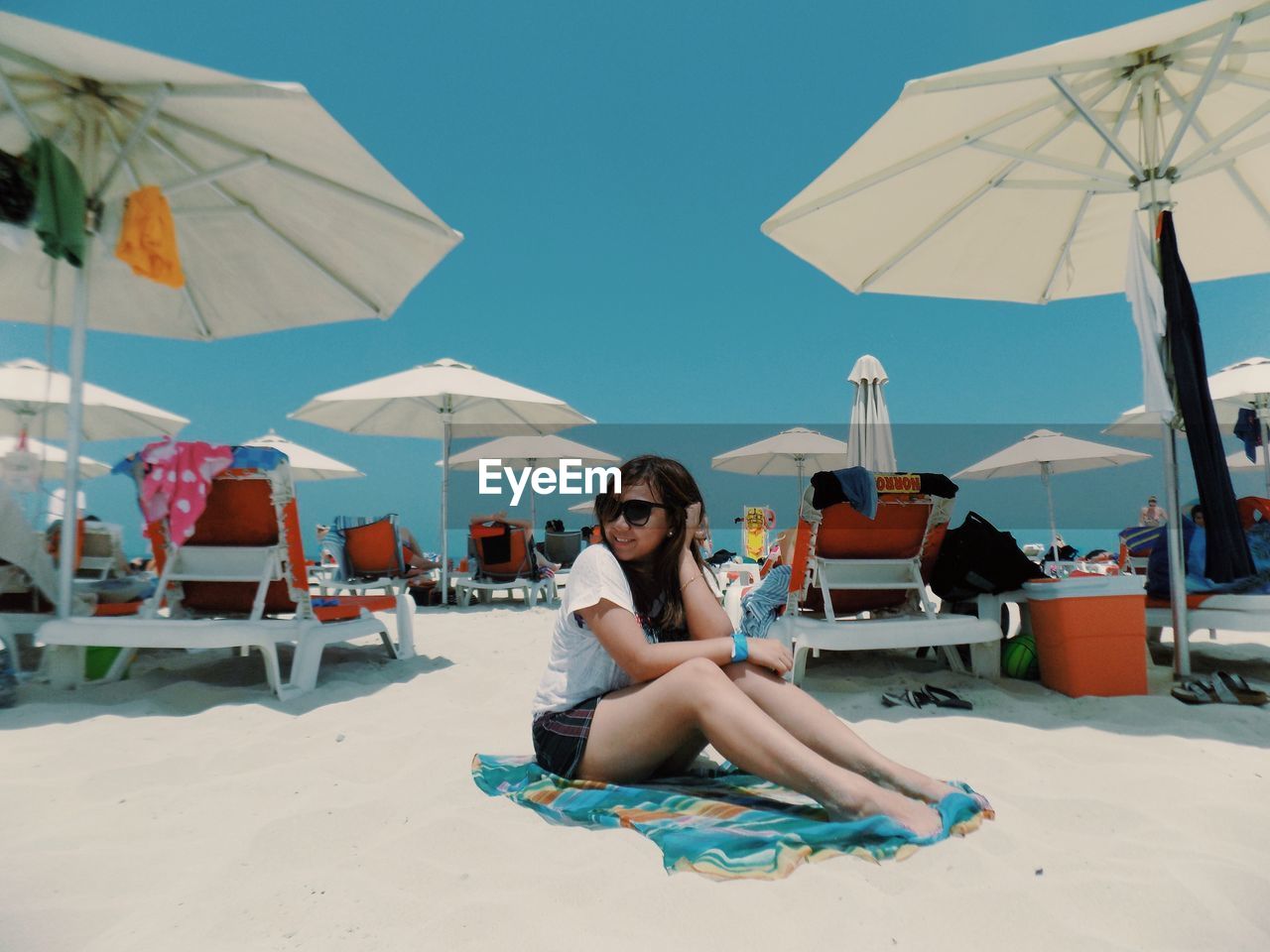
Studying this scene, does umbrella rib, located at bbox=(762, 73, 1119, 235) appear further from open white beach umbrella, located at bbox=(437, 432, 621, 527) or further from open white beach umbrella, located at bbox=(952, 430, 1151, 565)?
open white beach umbrella, located at bbox=(952, 430, 1151, 565)

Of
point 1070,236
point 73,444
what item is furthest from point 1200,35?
point 73,444

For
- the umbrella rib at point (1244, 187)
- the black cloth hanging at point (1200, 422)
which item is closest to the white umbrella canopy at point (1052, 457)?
the umbrella rib at point (1244, 187)

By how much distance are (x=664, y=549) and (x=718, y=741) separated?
569 mm

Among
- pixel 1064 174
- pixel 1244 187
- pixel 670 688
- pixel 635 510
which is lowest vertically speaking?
pixel 670 688

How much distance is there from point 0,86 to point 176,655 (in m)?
2.88

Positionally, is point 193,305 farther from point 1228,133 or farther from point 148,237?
point 1228,133

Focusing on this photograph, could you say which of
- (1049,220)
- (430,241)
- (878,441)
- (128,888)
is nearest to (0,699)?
(128,888)

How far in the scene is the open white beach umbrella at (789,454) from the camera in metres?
11.0

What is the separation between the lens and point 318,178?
3902mm

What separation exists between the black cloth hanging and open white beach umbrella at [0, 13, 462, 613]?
3.81m

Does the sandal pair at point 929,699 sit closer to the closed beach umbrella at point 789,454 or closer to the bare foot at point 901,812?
the bare foot at point 901,812

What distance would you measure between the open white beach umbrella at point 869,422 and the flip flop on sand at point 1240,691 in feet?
7.42

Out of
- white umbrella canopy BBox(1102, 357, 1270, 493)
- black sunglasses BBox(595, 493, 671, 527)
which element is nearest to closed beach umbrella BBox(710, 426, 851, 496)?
white umbrella canopy BBox(1102, 357, 1270, 493)

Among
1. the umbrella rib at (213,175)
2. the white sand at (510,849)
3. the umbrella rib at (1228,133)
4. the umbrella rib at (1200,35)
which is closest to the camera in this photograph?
the white sand at (510,849)
